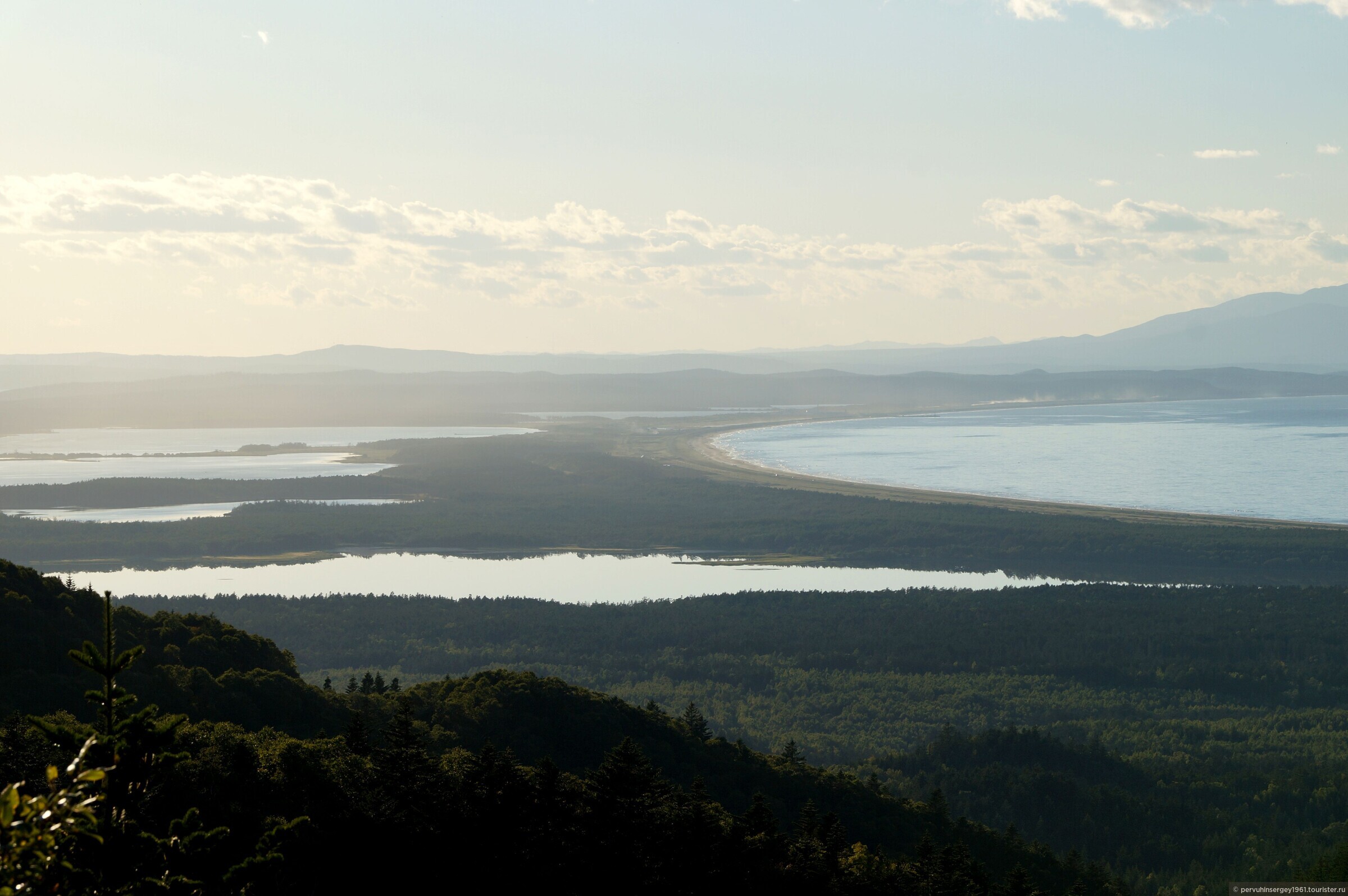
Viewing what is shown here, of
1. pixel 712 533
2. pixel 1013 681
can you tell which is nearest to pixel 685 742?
pixel 1013 681

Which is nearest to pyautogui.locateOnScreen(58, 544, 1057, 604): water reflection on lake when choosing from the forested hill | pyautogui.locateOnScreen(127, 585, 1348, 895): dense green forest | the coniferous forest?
pyautogui.locateOnScreen(127, 585, 1348, 895): dense green forest

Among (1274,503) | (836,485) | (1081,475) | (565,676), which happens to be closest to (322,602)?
(565,676)

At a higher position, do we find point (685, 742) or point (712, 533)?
point (685, 742)

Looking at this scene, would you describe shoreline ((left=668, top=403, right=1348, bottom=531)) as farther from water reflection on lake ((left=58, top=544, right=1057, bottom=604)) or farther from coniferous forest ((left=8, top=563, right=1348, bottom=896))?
coniferous forest ((left=8, top=563, right=1348, bottom=896))

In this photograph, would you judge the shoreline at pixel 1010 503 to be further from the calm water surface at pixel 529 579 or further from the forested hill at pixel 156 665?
the forested hill at pixel 156 665

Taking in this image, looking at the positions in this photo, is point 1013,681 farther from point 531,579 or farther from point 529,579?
point 529,579
